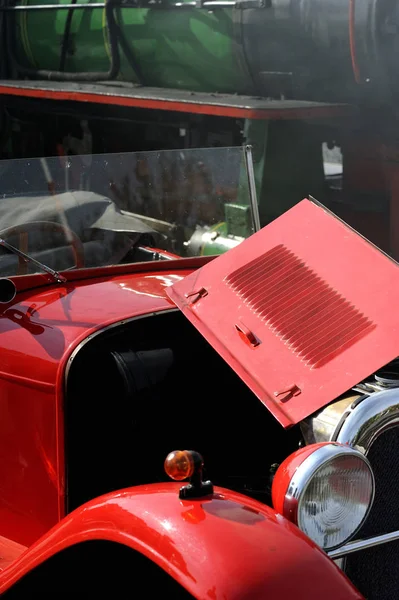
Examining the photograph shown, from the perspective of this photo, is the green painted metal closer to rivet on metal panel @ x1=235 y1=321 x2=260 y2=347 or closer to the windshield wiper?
the windshield wiper

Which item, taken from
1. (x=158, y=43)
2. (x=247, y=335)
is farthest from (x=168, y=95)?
(x=247, y=335)

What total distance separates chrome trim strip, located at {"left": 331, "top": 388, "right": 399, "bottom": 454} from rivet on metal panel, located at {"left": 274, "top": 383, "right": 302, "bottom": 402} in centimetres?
18

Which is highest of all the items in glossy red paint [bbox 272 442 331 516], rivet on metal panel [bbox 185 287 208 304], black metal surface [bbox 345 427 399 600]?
rivet on metal panel [bbox 185 287 208 304]

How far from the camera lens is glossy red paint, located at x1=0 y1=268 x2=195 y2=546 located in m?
2.23

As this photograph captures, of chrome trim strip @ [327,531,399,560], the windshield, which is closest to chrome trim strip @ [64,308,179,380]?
the windshield

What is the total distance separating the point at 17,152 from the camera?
8.59m

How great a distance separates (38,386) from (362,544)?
3.05ft

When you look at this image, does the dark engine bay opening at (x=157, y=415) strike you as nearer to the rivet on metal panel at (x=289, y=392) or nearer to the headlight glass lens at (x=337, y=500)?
the rivet on metal panel at (x=289, y=392)

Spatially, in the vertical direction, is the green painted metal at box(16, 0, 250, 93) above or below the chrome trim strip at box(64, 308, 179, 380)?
above

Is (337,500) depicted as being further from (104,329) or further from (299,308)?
(104,329)

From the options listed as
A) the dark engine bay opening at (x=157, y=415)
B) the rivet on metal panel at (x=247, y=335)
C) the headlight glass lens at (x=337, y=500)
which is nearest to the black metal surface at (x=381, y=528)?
the headlight glass lens at (x=337, y=500)

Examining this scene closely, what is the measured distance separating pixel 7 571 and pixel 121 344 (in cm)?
64

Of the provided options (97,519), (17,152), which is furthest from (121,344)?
(17,152)

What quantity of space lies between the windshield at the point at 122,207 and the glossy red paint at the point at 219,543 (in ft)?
3.29
